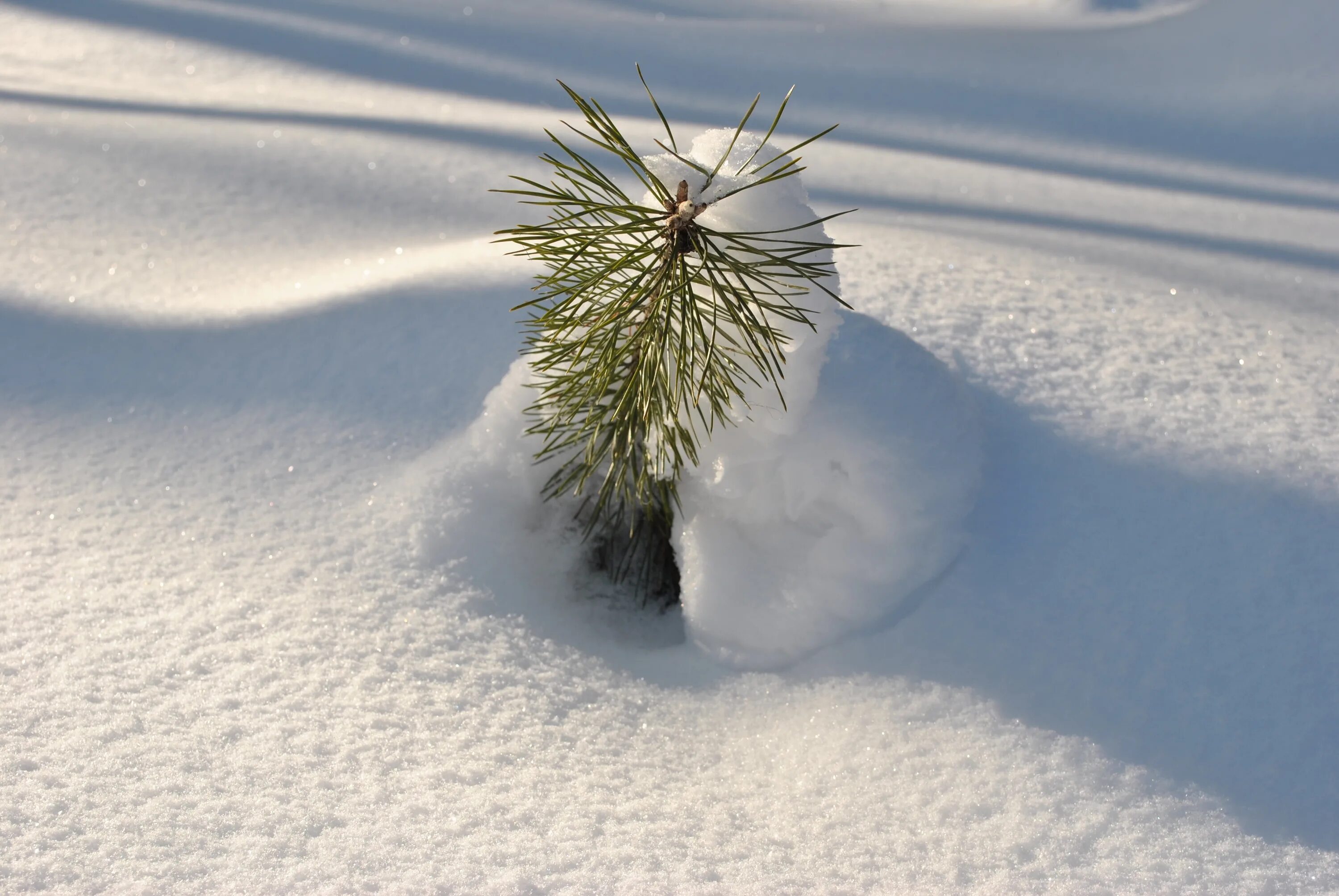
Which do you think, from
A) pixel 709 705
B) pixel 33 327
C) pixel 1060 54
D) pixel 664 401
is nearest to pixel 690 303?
pixel 664 401

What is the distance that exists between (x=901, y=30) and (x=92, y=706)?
3179 millimetres

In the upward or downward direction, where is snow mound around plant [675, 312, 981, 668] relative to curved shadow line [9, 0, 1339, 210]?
downward

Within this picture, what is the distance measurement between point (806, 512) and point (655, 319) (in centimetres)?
38

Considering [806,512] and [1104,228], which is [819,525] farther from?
[1104,228]

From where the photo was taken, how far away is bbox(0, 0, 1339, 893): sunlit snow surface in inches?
40.3

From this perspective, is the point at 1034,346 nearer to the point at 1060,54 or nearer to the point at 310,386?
the point at 310,386

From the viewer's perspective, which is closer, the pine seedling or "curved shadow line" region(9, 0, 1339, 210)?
the pine seedling

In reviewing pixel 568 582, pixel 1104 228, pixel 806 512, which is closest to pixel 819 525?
pixel 806 512

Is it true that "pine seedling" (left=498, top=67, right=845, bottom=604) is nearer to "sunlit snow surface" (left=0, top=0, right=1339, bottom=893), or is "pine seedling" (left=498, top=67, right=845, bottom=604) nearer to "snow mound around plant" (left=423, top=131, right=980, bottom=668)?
"snow mound around plant" (left=423, top=131, right=980, bottom=668)

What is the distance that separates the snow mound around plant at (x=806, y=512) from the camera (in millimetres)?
1255

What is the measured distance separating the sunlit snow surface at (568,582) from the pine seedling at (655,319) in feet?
0.77

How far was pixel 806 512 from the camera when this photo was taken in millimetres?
1310

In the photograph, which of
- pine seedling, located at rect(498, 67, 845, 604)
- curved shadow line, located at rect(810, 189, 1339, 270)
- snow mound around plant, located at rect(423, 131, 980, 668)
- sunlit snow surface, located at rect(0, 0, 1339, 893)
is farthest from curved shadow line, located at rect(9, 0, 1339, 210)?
pine seedling, located at rect(498, 67, 845, 604)

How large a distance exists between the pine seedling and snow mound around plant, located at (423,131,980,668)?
0.05 meters
